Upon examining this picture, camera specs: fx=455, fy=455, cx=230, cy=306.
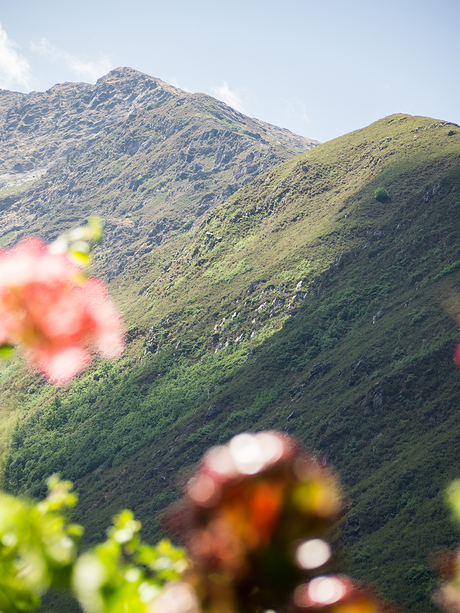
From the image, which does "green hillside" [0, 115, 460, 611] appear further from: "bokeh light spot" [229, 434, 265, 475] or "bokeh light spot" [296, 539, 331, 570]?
"bokeh light spot" [229, 434, 265, 475]

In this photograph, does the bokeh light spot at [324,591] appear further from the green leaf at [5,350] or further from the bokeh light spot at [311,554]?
the green leaf at [5,350]

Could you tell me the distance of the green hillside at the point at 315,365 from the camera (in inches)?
1062

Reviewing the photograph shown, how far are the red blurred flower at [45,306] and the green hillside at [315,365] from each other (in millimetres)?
20389

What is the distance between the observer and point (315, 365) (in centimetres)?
4294

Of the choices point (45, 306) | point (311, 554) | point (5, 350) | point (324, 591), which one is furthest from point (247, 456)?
point (45, 306)

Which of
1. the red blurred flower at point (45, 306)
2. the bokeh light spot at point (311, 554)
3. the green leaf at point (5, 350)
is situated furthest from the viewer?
the red blurred flower at point (45, 306)

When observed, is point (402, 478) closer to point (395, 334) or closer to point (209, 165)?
point (395, 334)

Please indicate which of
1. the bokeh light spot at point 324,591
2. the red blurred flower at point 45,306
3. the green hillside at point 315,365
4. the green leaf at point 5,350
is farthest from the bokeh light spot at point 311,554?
the green hillside at point 315,365

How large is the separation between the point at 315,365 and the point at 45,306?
4172 centimetres

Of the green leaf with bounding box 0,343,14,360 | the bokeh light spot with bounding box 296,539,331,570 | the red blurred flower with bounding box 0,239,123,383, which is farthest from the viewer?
the red blurred flower with bounding box 0,239,123,383

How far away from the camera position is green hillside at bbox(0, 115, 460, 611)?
27.0 metres

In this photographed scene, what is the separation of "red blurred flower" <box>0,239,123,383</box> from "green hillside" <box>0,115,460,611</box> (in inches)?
803

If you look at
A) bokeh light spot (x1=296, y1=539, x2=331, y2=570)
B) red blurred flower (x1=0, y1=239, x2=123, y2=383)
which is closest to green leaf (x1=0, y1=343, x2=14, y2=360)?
red blurred flower (x1=0, y1=239, x2=123, y2=383)

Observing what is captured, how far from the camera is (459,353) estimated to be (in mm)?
32656
